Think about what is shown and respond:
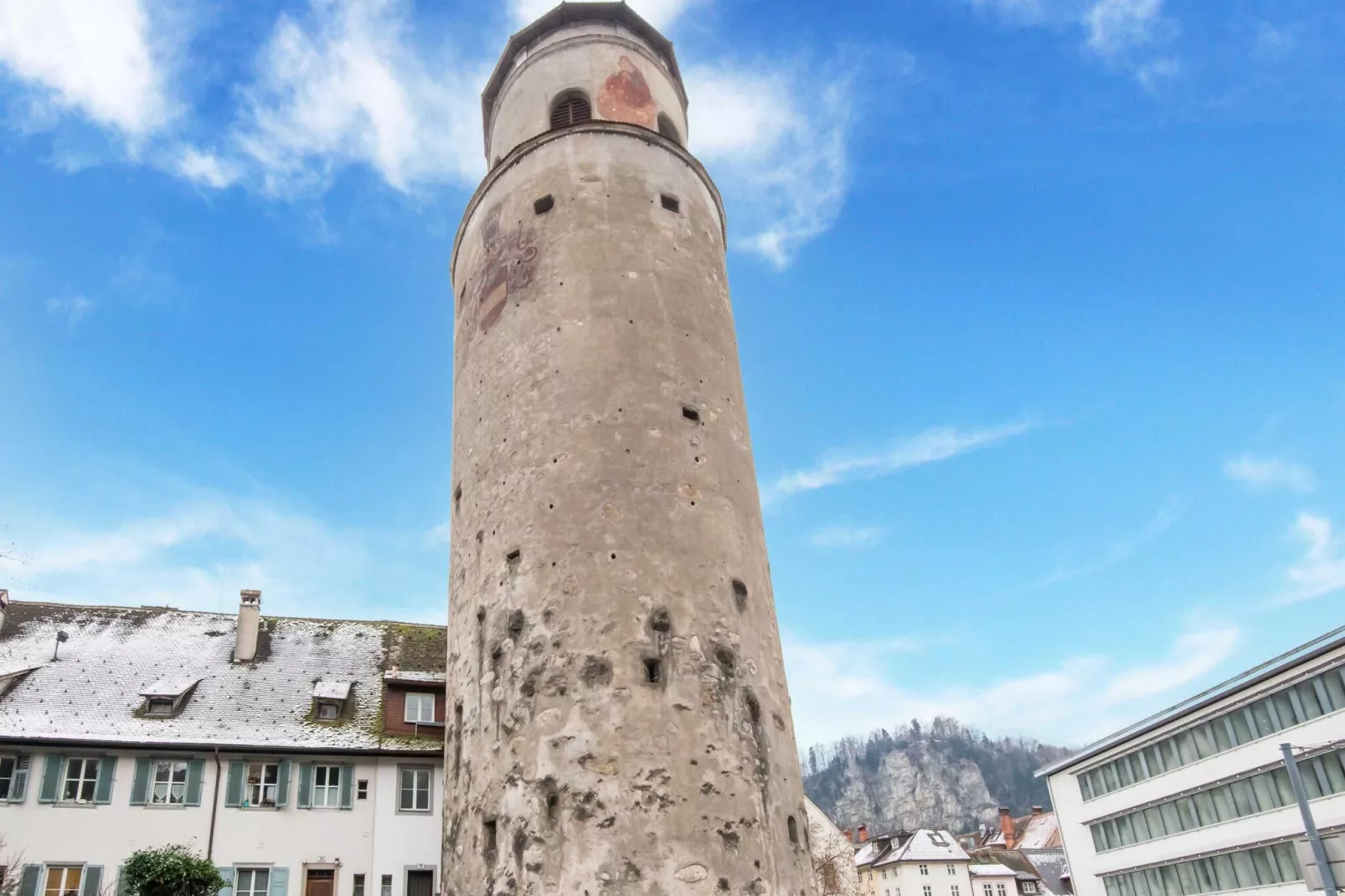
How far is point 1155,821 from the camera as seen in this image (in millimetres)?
33906

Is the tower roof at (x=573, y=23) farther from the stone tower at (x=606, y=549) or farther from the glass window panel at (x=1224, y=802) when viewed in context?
the glass window panel at (x=1224, y=802)

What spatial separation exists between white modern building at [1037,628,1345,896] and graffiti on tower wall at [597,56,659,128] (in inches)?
805

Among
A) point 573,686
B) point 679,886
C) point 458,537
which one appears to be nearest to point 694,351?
point 458,537

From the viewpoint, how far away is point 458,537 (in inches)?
559

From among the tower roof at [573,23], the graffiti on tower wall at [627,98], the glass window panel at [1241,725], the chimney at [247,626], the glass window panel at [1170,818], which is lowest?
the glass window panel at [1170,818]

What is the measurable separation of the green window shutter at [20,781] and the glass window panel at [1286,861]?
32.3 m

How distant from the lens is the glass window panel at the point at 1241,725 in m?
29.8

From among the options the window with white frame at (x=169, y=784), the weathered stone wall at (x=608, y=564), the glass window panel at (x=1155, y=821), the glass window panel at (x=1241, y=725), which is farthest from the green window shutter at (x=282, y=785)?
the glass window panel at (x=1155, y=821)

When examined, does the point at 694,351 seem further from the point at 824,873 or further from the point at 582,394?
the point at 824,873

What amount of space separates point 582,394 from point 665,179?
4772mm

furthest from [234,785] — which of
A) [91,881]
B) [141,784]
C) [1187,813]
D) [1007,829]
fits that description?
[1007,829]

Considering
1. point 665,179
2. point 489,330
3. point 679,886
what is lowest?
point 679,886

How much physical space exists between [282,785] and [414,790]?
2615mm

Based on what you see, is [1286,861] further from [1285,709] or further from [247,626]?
[247,626]
